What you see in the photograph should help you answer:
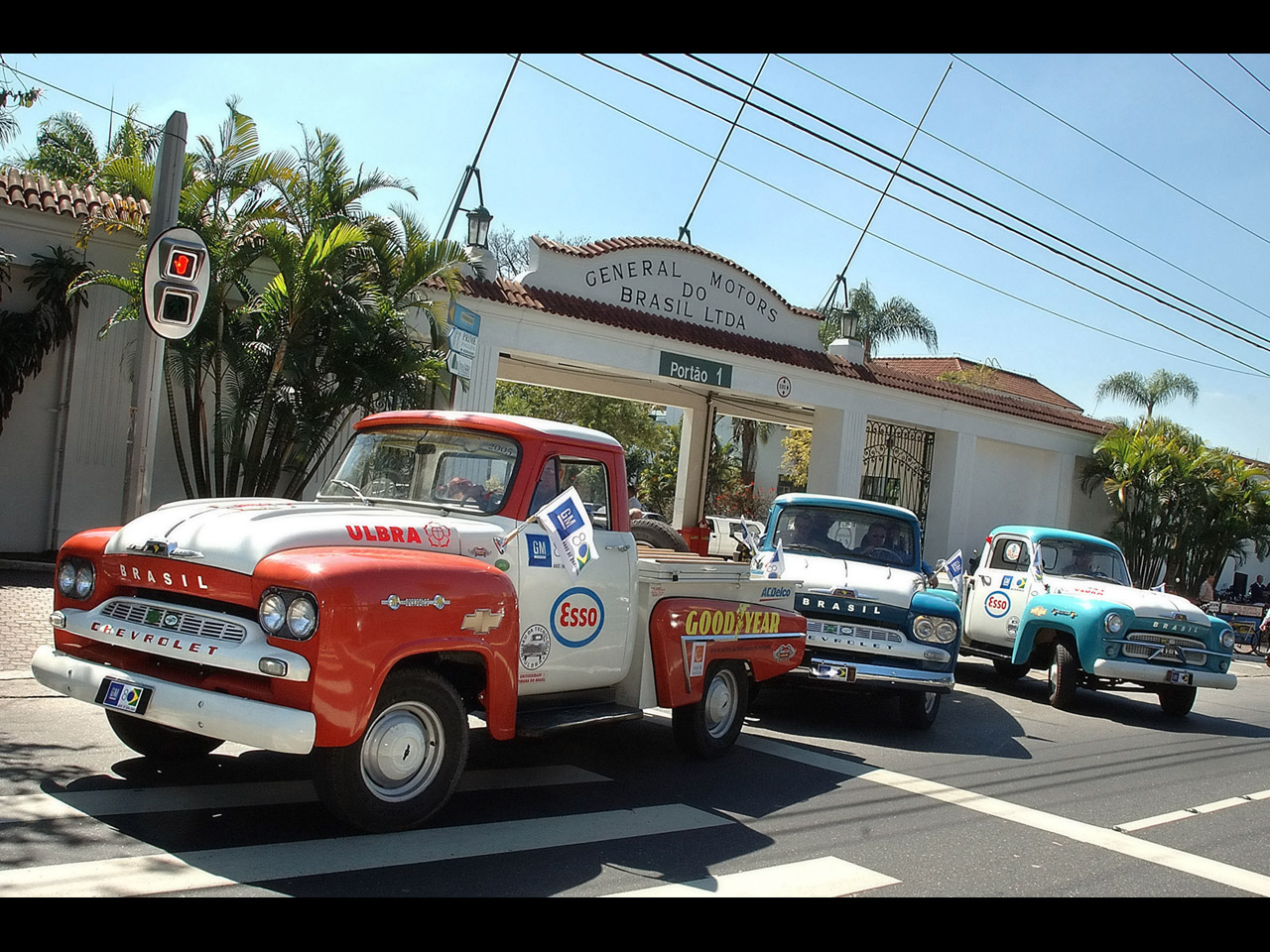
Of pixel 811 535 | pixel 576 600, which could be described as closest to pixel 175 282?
pixel 576 600

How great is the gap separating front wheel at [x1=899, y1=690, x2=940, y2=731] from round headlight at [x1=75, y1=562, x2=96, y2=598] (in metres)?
6.33

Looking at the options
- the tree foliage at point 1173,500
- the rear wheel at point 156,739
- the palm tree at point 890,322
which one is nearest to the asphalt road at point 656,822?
the rear wheel at point 156,739

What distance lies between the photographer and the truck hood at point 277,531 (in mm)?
4797

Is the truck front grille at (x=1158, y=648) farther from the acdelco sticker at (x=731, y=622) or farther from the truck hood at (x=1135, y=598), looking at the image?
the acdelco sticker at (x=731, y=622)


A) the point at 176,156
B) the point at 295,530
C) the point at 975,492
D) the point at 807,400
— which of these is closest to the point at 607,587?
the point at 295,530

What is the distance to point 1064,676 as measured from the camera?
11531 millimetres

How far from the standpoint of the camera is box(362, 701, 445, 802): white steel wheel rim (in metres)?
4.82

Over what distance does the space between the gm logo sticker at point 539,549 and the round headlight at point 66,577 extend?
2.24 metres

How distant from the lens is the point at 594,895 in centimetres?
443

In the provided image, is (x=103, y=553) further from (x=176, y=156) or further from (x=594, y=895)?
(x=176, y=156)

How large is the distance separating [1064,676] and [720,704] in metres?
5.74

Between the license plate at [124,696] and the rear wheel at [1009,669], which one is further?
the rear wheel at [1009,669]
